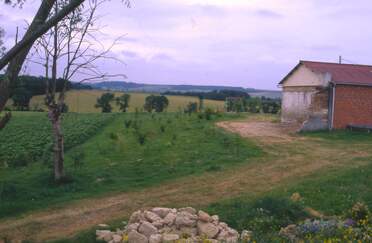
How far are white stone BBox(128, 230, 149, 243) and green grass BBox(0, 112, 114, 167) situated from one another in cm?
→ 867

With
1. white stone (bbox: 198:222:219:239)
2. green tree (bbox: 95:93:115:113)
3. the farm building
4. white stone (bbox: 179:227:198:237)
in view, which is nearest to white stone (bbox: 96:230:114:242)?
→ white stone (bbox: 179:227:198:237)

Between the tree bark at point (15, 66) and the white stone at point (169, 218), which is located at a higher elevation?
the tree bark at point (15, 66)

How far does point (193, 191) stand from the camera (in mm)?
10641

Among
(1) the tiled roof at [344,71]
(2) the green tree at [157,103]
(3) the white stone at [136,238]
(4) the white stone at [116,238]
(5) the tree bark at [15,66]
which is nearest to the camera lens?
(5) the tree bark at [15,66]

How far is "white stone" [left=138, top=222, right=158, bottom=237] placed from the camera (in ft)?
24.0

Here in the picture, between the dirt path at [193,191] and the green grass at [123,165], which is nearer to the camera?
the dirt path at [193,191]

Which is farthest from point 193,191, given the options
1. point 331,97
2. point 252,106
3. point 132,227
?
point 252,106

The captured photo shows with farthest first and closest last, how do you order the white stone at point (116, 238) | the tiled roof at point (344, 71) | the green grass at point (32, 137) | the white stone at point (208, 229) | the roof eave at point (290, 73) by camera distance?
the roof eave at point (290, 73), the tiled roof at point (344, 71), the green grass at point (32, 137), the white stone at point (208, 229), the white stone at point (116, 238)

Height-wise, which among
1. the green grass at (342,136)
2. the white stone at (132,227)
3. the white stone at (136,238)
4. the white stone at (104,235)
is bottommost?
the white stone at (104,235)

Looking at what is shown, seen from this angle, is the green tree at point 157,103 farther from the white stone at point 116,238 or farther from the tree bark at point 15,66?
the tree bark at point 15,66

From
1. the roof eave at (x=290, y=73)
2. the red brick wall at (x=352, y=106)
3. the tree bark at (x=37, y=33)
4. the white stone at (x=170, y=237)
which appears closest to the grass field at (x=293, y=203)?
the white stone at (x=170, y=237)

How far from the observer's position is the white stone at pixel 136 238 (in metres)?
7.07

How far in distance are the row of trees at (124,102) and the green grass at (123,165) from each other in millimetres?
18401

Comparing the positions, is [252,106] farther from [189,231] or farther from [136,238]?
[136,238]
